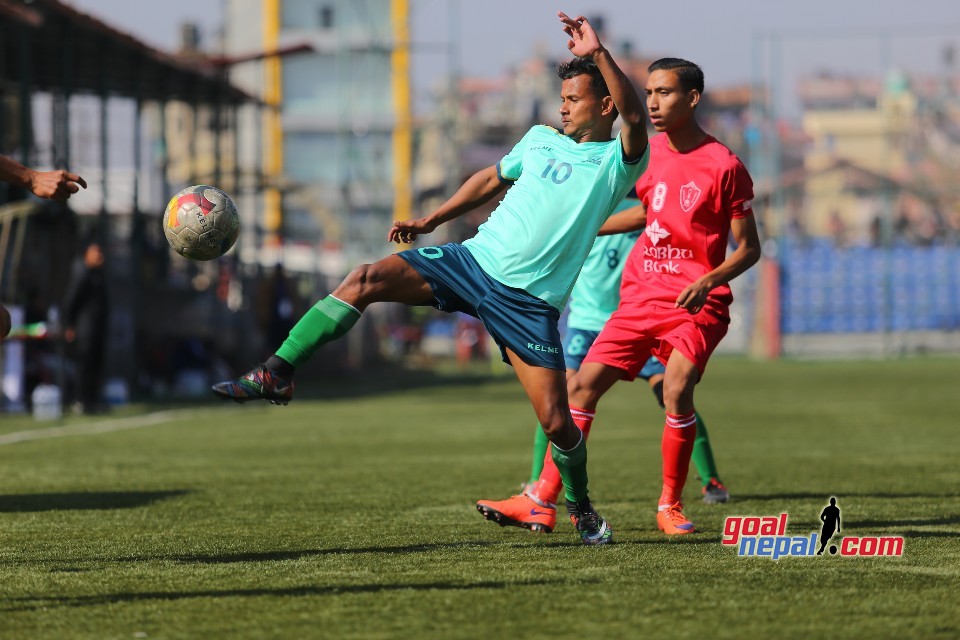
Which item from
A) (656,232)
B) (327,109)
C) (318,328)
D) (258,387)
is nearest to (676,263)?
(656,232)

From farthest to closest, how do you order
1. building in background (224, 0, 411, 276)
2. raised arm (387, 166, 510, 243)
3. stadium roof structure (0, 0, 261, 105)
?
building in background (224, 0, 411, 276) < stadium roof structure (0, 0, 261, 105) < raised arm (387, 166, 510, 243)

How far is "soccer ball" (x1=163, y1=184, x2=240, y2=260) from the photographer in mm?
7562

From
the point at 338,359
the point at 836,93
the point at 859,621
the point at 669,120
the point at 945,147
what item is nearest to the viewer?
the point at 859,621

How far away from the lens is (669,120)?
26.3 feet

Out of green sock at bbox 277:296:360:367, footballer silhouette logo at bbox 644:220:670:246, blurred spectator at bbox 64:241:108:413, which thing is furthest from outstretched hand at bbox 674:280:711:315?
blurred spectator at bbox 64:241:108:413

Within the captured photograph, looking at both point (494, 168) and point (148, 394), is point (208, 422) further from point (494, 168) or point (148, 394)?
point (494, 168)

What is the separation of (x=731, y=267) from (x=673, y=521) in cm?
125

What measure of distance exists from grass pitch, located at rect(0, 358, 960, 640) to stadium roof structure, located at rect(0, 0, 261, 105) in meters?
7.47

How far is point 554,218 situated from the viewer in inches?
277

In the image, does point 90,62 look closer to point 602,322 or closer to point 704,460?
point 602,322

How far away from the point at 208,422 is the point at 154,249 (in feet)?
31.3

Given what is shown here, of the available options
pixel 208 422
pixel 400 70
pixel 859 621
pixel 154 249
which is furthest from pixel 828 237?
pixel 859 621

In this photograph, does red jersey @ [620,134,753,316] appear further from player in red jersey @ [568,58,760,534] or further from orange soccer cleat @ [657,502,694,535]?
orange soccer cleat @ [657,502,694,535]

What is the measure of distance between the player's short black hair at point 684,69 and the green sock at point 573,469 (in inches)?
76.5
